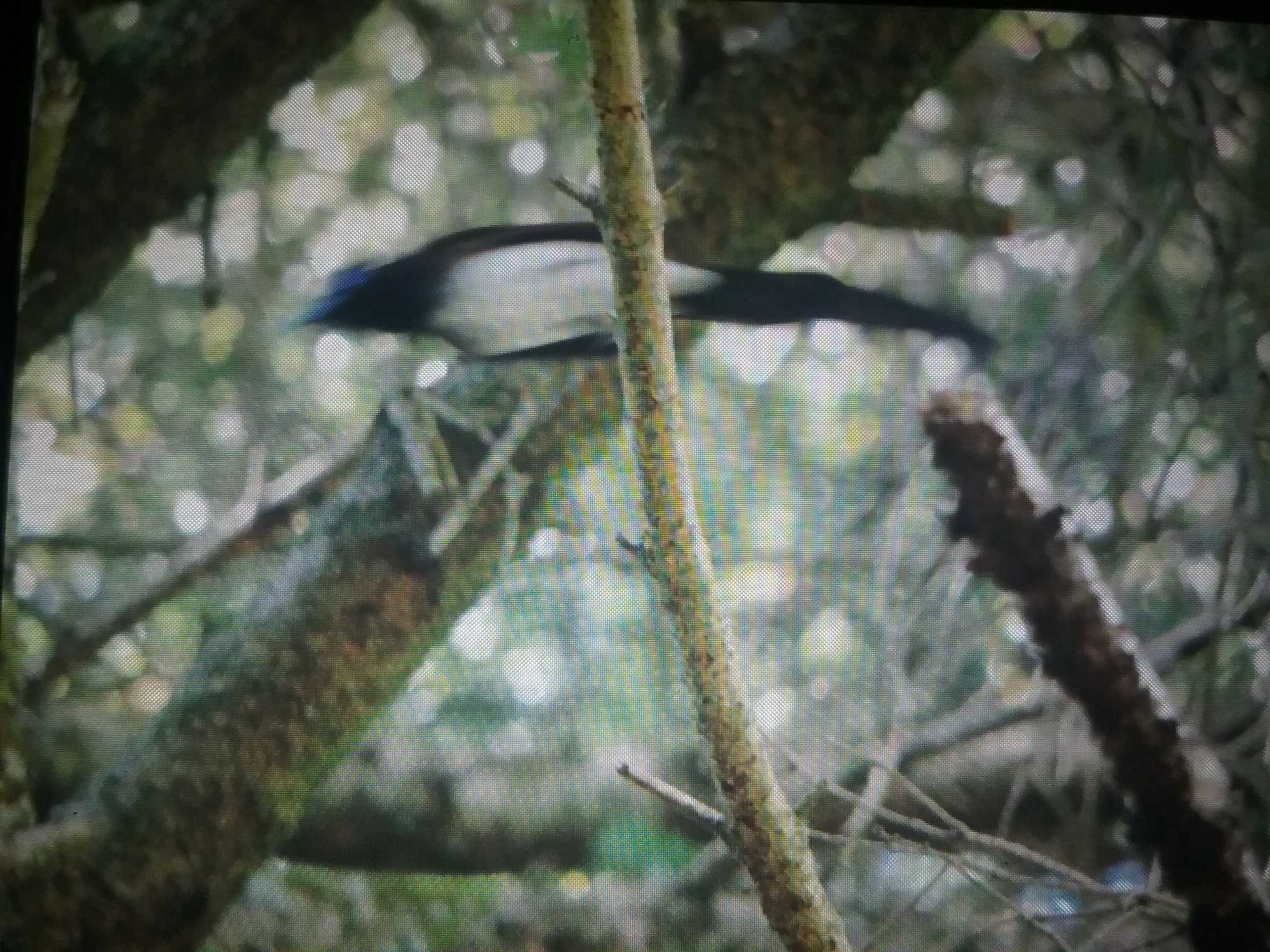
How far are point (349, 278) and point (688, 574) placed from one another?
0.47 metres

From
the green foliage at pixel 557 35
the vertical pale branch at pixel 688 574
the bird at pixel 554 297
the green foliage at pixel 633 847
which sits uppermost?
the green foliage at pixel 557 35

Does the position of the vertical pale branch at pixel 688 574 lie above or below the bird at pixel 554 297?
below

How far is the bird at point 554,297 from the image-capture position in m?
1.16

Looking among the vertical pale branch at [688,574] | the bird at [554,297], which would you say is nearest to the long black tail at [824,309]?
the bird at [554,297]

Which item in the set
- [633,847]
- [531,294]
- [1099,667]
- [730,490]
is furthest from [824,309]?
[633,847]

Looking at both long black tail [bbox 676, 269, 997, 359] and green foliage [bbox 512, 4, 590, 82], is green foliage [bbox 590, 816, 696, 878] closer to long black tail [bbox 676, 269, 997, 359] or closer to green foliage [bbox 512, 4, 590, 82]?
long black tail [bbox 676, 269, 997, 359]

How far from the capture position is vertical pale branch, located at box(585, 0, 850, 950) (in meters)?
1.04

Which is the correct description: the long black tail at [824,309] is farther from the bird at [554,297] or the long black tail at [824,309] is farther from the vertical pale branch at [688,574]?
the vertical pale branch at [688,574]

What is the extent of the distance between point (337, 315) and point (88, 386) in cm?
26

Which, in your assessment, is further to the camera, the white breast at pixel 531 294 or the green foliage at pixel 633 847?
the white breast at pixel 531 294

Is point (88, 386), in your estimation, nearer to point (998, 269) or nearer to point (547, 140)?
point (547, 140)

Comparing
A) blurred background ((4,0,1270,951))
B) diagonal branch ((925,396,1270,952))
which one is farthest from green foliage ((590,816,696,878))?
diagonal branch ((925,396,1270,952))

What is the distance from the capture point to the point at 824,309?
3.91ft

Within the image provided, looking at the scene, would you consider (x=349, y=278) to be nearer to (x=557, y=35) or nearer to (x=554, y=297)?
(x=554, y=297)
